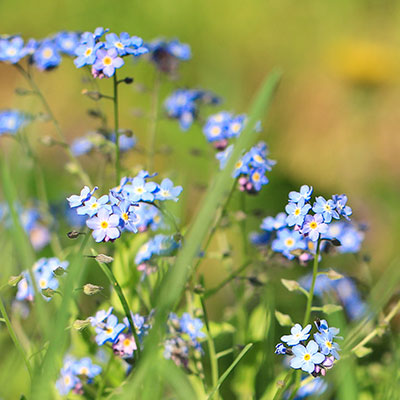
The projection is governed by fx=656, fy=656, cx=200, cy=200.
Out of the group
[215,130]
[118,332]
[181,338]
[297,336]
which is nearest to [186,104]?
[215,130]

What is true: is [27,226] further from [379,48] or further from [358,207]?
[379,48]

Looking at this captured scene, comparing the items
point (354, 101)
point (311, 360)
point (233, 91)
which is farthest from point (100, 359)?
point (354, 101)

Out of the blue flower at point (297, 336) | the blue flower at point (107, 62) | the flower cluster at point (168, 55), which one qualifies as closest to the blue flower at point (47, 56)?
the flower cluster at point (168, 55)

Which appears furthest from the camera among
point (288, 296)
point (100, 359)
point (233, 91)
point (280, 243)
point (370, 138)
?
point (370, 138)

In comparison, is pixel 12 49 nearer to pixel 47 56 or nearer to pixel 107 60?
pixel 47 56

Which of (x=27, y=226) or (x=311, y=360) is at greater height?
(x=311, y=360)

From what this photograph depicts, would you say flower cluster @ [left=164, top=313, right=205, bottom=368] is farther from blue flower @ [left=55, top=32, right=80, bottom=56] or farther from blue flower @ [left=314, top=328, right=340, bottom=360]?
blue flower @ [left=55, top=32, right=80, bottom=56]

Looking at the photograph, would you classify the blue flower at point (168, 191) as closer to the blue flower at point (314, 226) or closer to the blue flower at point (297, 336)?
the blue flower at point (314, 226)

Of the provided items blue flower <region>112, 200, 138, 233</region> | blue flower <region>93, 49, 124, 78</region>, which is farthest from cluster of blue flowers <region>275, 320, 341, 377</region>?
blue flower <region>93, 49, 124, 78</region>
